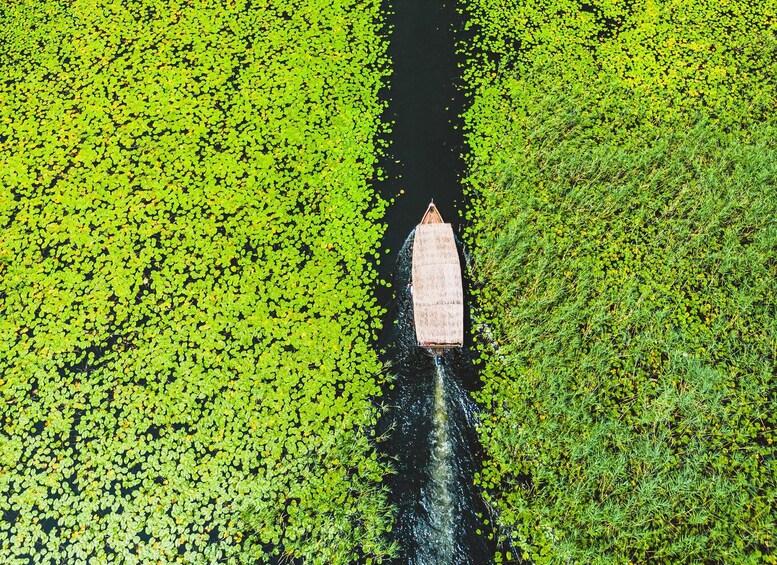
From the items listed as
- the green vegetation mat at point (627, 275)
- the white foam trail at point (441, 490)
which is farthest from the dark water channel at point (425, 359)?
the green vegetation mat at point (627, 275)

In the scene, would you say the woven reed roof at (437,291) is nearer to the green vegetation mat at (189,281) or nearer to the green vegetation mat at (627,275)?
the green vegetation mat at (627,275)

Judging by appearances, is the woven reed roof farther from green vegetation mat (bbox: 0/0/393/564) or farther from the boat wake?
green vegetation mat (bbox: 0/0/393/564)

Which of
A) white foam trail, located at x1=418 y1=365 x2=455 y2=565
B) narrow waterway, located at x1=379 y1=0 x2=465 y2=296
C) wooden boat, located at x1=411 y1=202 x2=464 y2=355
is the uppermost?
narrow waterway, located at x1=379 y1=0 x2=465 y2=296

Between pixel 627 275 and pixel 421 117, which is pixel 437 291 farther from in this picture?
pixel 421 117

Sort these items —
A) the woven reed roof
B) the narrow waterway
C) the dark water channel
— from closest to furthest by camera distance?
the dark water channel < the woven reed roof < the narrow waterway

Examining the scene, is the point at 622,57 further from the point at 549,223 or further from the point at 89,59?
the point at 89,59

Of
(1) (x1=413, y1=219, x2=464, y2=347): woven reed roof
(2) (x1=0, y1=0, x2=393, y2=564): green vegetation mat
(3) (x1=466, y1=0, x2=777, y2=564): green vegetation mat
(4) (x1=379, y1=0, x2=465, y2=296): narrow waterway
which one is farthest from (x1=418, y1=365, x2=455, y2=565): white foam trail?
(4) (x1=379, y1=0, x2=465, y2=296): narrow waterway

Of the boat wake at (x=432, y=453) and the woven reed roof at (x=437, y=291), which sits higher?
the woven reed roof at (x=437, y=291)

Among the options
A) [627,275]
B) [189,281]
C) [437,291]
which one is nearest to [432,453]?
[437,291]
